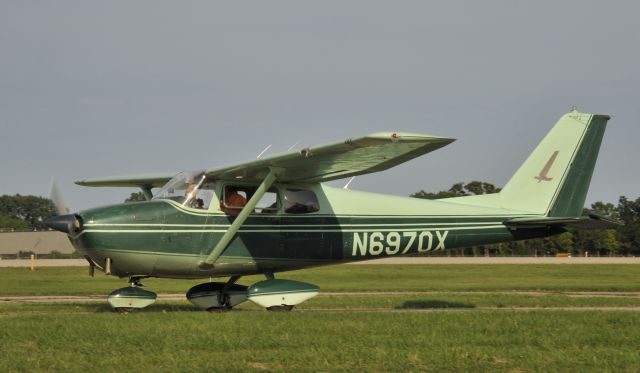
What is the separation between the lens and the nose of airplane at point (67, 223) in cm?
1381

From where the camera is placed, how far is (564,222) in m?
17.3

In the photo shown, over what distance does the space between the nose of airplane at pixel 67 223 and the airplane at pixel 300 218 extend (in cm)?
2

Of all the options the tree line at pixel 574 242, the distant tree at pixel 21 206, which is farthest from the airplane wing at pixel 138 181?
the distant tree at pixel 21 206

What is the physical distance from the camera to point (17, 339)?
10344 millimetres

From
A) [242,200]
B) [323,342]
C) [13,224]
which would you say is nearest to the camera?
[323,342]

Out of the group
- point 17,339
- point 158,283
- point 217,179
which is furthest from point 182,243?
point 158,283

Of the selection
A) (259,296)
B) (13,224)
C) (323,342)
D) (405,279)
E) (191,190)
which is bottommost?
(323,342)

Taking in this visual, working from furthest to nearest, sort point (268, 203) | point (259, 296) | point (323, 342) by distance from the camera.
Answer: point (268, 203), point (259, 296), point (323, 342)

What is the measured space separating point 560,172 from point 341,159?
232 inches

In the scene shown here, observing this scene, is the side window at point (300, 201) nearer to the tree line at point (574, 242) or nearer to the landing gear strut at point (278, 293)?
the landing gear strut at point (278, 293)

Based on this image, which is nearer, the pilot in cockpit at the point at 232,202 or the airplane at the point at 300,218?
the airplane at the point at 300,218

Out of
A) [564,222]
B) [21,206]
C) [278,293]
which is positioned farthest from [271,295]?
[21,206]

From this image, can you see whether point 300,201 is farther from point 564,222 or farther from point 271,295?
point 564,222

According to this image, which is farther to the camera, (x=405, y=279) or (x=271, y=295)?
(x=405, y=279)
